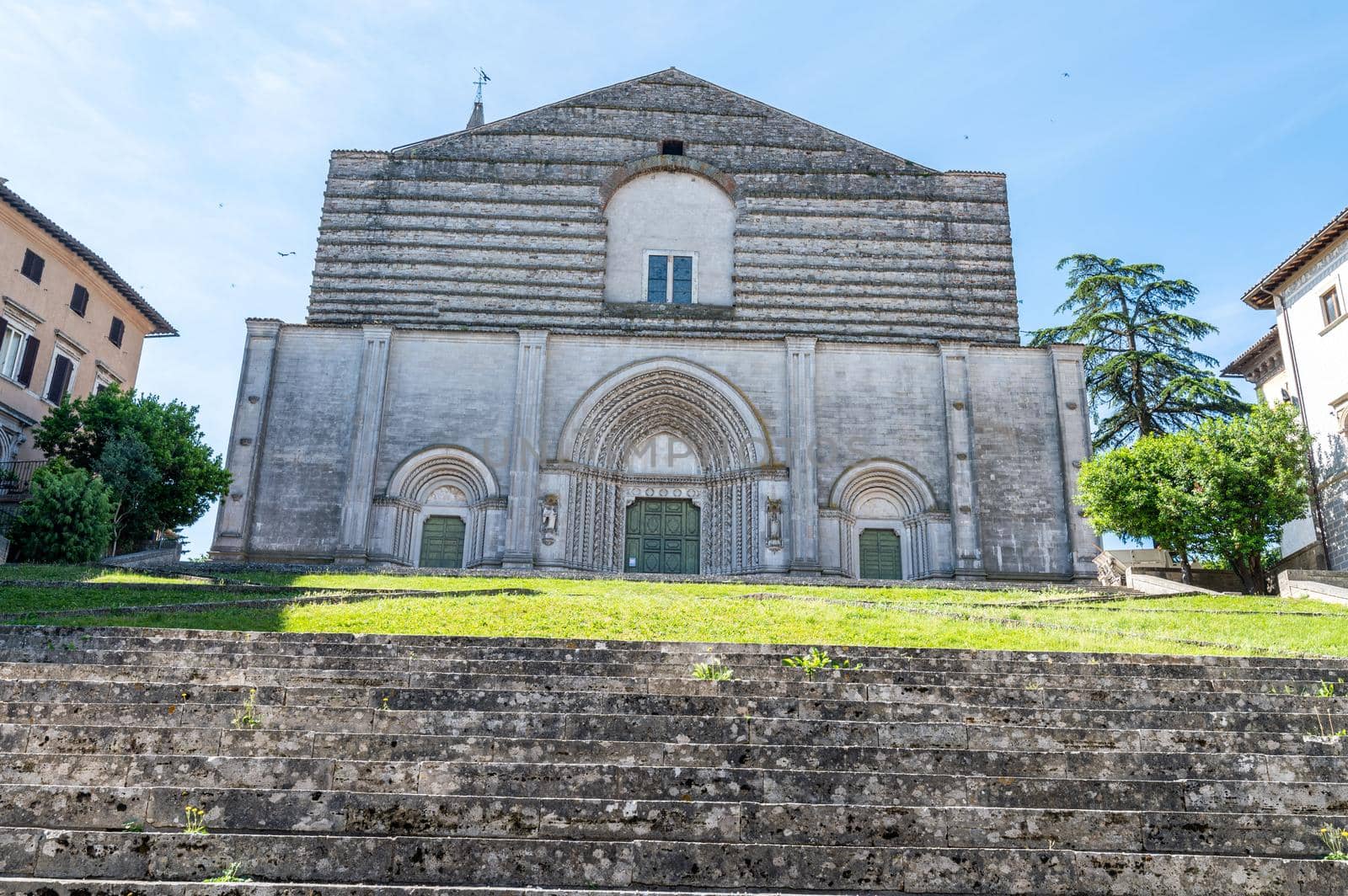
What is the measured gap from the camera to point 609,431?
24.2 m

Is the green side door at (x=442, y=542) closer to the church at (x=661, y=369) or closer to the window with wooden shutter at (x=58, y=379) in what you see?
the church at (x=661, y=369)

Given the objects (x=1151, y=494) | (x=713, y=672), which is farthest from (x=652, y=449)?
(x=713, y=672)

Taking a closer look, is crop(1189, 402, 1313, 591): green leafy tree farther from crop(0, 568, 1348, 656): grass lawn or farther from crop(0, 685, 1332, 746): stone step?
crop(0, 685, 1332, 746): stone step

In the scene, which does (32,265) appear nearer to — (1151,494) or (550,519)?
(550,519)

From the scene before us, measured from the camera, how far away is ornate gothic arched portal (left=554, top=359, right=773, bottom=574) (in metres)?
23.1

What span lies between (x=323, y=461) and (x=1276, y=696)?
2009cm

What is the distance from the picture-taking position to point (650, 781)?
5297 mm

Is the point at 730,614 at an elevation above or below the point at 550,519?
below

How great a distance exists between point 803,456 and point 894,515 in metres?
2.72

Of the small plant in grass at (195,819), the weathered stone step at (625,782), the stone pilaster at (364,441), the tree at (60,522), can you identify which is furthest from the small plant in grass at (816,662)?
the stone pilaster at (364,441)

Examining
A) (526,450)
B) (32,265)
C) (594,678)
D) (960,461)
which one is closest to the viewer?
(594,678)

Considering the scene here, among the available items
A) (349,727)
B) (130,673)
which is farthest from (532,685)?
(130,673)

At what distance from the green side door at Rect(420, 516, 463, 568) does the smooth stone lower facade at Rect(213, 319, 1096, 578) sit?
26 centimetres

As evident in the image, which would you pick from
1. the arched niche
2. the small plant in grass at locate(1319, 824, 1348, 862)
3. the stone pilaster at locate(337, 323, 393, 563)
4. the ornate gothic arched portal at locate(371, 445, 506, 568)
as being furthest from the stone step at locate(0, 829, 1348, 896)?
the arched niche
